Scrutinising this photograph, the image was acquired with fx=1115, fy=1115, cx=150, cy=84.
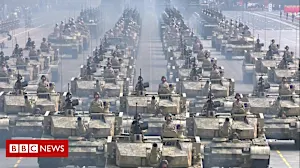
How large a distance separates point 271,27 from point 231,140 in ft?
299

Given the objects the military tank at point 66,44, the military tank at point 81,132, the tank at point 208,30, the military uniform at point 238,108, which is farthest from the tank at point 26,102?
the tank at point 208,30

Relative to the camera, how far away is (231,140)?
1785 inches

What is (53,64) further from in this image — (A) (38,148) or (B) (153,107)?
(A) (38,148)

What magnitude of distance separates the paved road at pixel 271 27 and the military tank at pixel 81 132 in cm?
5688

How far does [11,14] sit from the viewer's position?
465 feet

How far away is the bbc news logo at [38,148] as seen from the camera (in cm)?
4459

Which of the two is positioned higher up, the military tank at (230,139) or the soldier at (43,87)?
the soldier at (43,87)

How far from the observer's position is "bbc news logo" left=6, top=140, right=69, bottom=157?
4459 centimetres

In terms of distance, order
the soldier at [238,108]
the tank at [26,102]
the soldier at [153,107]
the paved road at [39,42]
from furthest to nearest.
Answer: the tank at [26,102] < the soldier at [153,107] < the soldier at [238,108] < the paved road at [39,42]

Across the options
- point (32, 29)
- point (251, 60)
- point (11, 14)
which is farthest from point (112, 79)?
point (11, 14)

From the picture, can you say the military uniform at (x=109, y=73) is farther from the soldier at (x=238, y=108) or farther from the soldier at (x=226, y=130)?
the soldier at (x=226, y=130)

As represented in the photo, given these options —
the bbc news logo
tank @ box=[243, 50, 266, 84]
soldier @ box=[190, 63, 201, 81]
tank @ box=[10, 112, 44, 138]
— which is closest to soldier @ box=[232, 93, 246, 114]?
the bbc news logo

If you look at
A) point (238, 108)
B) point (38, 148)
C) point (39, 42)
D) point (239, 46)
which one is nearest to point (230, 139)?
point (238, 108)

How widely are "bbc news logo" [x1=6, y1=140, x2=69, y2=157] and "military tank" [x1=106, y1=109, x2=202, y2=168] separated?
345 centimetres
